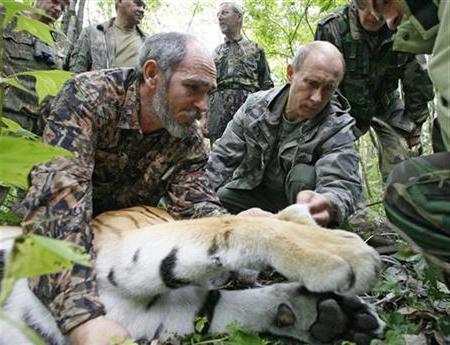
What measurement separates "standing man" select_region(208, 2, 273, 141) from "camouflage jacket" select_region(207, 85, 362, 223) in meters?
3.70

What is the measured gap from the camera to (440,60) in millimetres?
1581

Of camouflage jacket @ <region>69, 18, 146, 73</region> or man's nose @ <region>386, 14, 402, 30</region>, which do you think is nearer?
man's nose @ <region>386, 14, 402, 30</region>

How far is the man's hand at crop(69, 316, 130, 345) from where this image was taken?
1.89 m

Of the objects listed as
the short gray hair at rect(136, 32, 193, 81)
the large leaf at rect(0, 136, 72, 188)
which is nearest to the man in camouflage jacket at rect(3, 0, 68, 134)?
the short gray hair at rect(136, 32, 193, 81)

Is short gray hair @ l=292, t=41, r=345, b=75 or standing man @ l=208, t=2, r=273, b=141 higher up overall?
short gray hair @ l=292, t=41, r=345, b=75

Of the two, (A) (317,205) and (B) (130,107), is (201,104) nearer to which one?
(B) (130,107)

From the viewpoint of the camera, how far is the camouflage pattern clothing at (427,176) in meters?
1.61

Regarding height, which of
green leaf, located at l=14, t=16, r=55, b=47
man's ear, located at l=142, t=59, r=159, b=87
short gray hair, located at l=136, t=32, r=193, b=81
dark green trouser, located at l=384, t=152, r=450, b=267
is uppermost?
green leaf, located at l=14, t=16, r=55, b=47

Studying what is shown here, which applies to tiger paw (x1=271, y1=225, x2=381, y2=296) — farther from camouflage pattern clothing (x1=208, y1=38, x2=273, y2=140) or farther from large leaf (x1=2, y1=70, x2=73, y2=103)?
camouflage pattern clothing (x1=208, y1=38, x2=273, y2=140)

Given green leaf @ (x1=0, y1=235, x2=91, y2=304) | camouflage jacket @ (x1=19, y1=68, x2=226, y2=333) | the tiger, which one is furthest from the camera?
camouflage jacket @ (x1=19, y1=68, x2=226, y2=333)

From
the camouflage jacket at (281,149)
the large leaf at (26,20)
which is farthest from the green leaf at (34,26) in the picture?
the camouflage jacket at (281,149)

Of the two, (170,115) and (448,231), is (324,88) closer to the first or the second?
(170,115)

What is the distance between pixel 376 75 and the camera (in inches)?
194

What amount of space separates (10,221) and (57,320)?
0.93m
